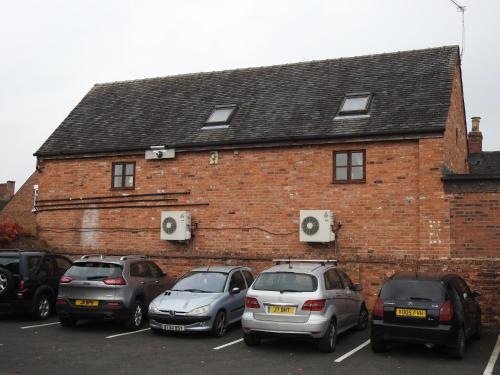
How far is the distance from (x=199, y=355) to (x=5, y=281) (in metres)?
5.50

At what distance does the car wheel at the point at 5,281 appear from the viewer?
12.5 metres

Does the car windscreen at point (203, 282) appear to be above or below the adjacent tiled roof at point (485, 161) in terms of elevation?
below

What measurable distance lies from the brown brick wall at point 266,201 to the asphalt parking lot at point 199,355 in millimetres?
3594

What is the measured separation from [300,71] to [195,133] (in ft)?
15.7

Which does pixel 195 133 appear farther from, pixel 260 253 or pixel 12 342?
pixel 12 342

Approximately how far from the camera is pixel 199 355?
9703 mm

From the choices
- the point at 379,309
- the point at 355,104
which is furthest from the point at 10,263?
the point at 355,104

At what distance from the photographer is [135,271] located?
1274cm

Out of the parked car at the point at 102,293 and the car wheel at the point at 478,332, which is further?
the parked car at the point at 102,293

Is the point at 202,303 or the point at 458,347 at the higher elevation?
the point at 202,303

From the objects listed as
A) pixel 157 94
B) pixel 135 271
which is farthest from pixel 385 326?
pixel 157 94

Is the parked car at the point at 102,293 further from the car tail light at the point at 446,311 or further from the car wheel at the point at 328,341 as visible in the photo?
the car tail light at the point at 446,311

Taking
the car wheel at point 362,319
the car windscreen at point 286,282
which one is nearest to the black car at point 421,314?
the car windscreen at point 286,282

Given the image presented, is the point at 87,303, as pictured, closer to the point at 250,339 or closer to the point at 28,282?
the point at 28,282
